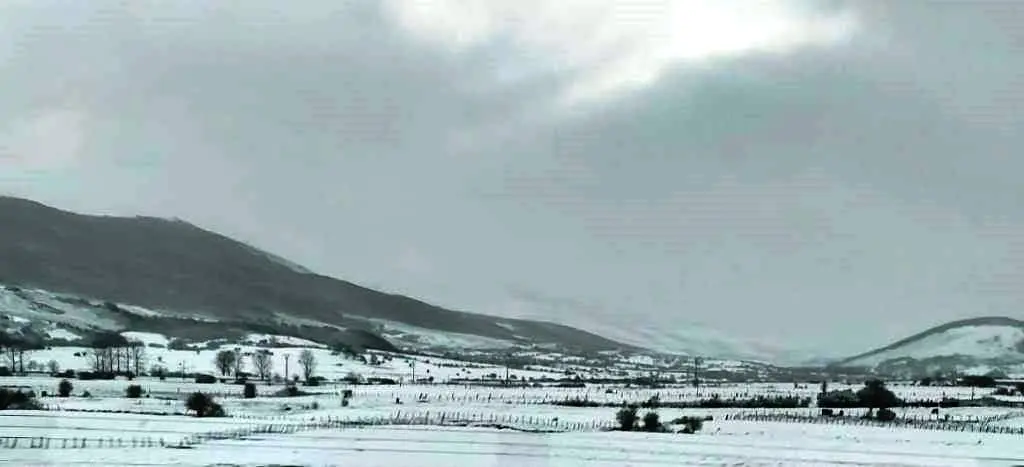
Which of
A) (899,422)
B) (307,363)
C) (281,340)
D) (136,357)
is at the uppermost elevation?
(281,340)

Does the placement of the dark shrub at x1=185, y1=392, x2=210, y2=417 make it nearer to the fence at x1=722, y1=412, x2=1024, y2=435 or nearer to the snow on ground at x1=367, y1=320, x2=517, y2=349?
the fence at x1=722, y1=412, x2=1024, y2=435

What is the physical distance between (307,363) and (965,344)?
3104cm

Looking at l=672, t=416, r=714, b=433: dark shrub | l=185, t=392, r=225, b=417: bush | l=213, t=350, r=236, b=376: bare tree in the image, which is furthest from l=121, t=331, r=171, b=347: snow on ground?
l=672, t=416, r=714, b=433: dark shrub

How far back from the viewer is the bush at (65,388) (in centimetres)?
3477

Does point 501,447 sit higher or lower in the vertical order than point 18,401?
lower

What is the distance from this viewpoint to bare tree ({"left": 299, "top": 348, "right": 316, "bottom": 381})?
50.8 metres

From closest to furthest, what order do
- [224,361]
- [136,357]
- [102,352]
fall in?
1. [224,361]
2. [136,357]
3. [102,352]

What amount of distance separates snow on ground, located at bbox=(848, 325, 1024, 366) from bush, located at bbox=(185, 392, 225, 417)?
18163mm

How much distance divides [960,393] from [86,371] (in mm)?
38046

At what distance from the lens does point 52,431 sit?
906 inches

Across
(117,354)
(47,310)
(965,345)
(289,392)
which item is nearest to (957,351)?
(965,345)

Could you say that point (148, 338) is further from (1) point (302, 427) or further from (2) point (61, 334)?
(1) point (302, 427)

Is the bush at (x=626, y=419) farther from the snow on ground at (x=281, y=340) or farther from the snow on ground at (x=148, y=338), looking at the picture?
the snow on ground at (x=148, y=338)

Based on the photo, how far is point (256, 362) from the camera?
54.6 metres
